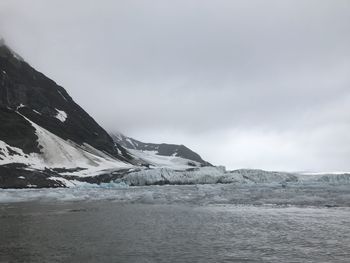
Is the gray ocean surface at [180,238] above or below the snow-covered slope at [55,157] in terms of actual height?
below

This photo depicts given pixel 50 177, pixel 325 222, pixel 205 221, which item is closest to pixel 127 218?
pixel 205 221

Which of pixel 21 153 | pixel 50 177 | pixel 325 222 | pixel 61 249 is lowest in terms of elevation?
pixel 61 249

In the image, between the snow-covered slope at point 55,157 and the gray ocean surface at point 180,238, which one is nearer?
the gray ocean surface at point 180,238

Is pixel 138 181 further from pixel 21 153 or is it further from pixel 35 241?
pixel 35 241

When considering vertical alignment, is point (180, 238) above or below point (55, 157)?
below

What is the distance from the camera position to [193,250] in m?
18.8

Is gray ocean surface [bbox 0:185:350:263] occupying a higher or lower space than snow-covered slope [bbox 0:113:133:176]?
lower

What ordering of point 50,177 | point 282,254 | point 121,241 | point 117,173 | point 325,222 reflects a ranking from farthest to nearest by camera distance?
point 117,173 < point 50,177 < point 325,222 < point 121,241 < point 282,254

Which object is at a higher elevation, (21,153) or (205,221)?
(21,153)

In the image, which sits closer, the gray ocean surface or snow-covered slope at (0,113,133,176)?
the gray ocean surface

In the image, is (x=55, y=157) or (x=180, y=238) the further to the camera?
(x=55, y=157)

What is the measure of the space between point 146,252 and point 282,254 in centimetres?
543

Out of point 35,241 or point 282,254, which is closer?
point 282,254

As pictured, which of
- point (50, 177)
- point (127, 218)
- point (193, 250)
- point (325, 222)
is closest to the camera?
point (193, 250)
